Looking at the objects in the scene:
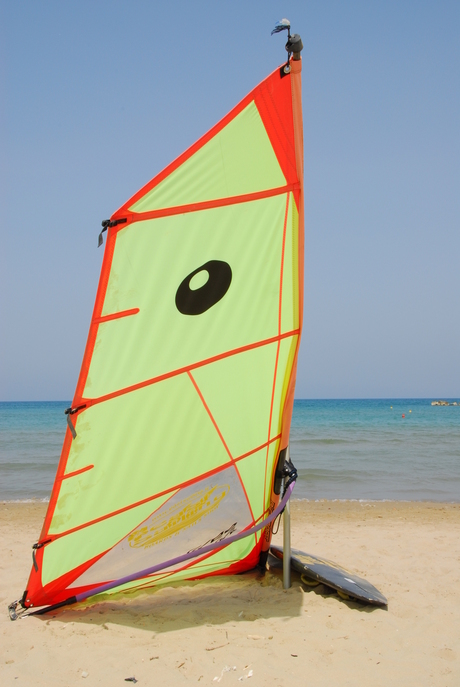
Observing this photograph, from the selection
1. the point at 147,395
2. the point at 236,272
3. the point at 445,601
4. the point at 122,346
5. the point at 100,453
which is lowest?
the point at 445,601

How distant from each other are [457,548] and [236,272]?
12.5 feet

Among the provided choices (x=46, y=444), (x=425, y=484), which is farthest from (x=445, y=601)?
(x=46, y=444)

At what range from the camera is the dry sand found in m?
2.59

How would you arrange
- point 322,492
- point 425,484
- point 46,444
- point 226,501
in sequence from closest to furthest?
1. point 226,501
2. point 322,492
3. point 425,484
4. point 46,444

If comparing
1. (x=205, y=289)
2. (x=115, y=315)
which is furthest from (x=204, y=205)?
(x=115, y=315)

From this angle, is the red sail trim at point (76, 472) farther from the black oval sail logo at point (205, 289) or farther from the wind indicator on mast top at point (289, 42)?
the wind indicator on mast top at point (289, 42)

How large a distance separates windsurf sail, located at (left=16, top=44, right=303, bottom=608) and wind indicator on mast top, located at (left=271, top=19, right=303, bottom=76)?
2 centimetres

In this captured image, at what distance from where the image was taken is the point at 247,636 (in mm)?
2973

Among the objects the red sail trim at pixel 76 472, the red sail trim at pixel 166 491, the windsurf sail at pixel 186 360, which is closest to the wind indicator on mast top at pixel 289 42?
the windsurf sail at pixel 186 360

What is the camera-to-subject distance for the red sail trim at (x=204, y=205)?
2890 mm

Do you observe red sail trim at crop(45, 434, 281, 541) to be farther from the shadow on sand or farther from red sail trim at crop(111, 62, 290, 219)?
red sail trim at crop(111, 62, 290, 219)

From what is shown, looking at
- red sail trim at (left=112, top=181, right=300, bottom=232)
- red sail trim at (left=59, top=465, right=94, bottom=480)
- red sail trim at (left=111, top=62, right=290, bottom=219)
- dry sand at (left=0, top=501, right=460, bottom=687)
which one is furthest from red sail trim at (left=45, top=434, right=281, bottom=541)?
red sail trim at (left=111, top=62, right=290, bottom=219)

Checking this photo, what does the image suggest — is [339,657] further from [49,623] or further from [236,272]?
[236,272]

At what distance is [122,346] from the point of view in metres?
2.99
